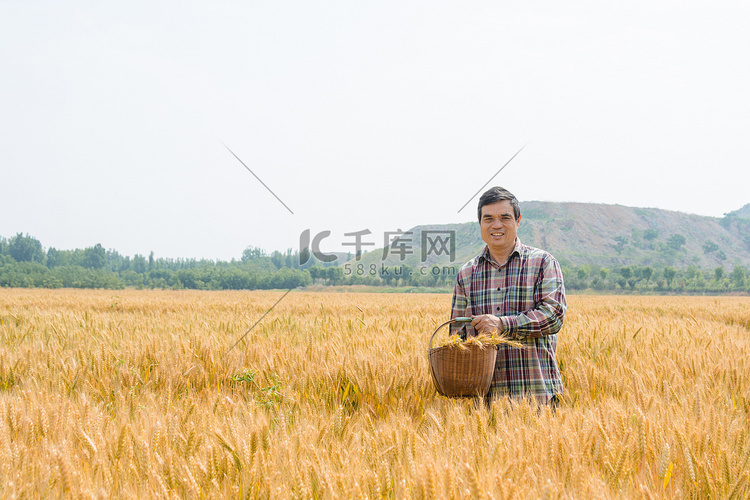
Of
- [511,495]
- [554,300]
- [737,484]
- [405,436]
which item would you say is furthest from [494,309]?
[511,495]

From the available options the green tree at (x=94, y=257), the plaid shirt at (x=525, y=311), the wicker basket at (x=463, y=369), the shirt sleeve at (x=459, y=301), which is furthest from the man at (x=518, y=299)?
the green tree at (x=94, y=257)

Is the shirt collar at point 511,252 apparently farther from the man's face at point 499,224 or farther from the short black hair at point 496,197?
the short black hair at point 496,197

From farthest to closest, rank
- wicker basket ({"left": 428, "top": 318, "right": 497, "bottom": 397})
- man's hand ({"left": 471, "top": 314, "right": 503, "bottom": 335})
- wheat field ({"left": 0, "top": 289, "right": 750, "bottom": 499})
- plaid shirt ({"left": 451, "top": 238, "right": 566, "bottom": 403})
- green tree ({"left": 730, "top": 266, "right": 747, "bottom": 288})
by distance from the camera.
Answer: green tree ({"left": 730, "top": 266, "right": 747, "bottom": 288}), plaid shirt ({"left": 451, "top": 238, "right": 566, "bottom": 403}), man's hand ({"left": 471, "top": 314, "right": 503, "bottom": 335}), wicker basket ({"left": 428, "top": 318, "right": 497, "bottom": 397}), wheat field ({"left": 0, "top": 289, "right": 750, "bottom": 499})

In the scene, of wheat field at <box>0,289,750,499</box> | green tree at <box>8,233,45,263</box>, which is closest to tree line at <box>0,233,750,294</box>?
green tree at <box>8,233,45,263</box>

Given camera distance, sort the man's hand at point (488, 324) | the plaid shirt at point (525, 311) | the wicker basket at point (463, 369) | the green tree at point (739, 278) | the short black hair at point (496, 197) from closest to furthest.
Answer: the wicker basket at point (463, 369)
the man's hand at point (488, 324)
the plaid shirt at point (525, 311)
the short black hair at point (496, 197)
the green tree at point (739, 278)

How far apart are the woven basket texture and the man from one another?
255 millimetres

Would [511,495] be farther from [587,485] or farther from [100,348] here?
[100,348]

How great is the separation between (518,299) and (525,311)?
0.31ft

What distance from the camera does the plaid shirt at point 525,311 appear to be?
116 inches

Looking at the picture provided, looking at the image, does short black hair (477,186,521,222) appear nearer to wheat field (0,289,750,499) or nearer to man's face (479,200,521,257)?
man's face (479,200,521,257)

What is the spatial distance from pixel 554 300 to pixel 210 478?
2.24m

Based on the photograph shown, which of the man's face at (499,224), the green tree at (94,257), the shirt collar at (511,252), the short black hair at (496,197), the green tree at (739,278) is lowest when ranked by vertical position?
the green tree at (739,278)

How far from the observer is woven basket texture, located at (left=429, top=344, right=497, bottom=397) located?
2631 mm

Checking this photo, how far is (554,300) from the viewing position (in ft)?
9.73
